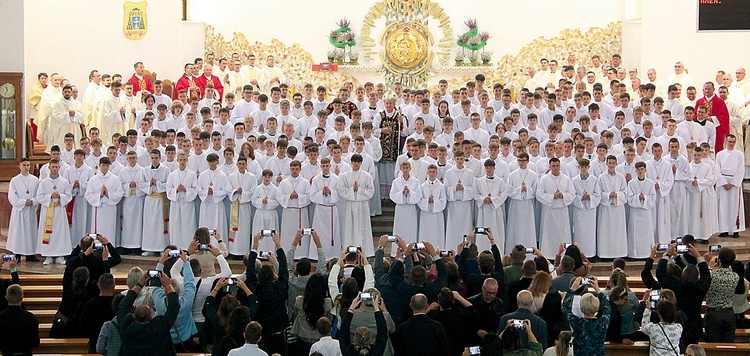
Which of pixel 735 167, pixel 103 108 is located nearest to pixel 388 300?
pixel 735 167

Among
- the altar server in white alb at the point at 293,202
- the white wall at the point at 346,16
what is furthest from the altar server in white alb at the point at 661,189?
the white wall at the point at 346,16

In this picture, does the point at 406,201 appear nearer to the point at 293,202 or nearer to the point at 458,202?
the point at 458,202

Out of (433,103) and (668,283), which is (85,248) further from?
(433,103)

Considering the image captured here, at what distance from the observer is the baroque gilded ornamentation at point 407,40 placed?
2691 cm

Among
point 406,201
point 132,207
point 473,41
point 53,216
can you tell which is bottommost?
point 53,216

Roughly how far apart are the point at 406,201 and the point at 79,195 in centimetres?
473

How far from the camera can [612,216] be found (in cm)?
1739

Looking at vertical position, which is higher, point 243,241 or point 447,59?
point 447,59

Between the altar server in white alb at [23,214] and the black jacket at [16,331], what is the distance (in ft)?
19.6

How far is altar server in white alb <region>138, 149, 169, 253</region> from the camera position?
1769 centimetres

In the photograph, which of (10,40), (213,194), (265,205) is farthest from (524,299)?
(10,40)

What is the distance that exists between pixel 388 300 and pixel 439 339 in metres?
1.42

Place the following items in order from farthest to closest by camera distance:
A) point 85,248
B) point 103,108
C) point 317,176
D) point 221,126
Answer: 1. point 103,108
2. point 221,126
3. point 317,176
4. point 85,248

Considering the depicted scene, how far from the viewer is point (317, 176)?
17172mm
